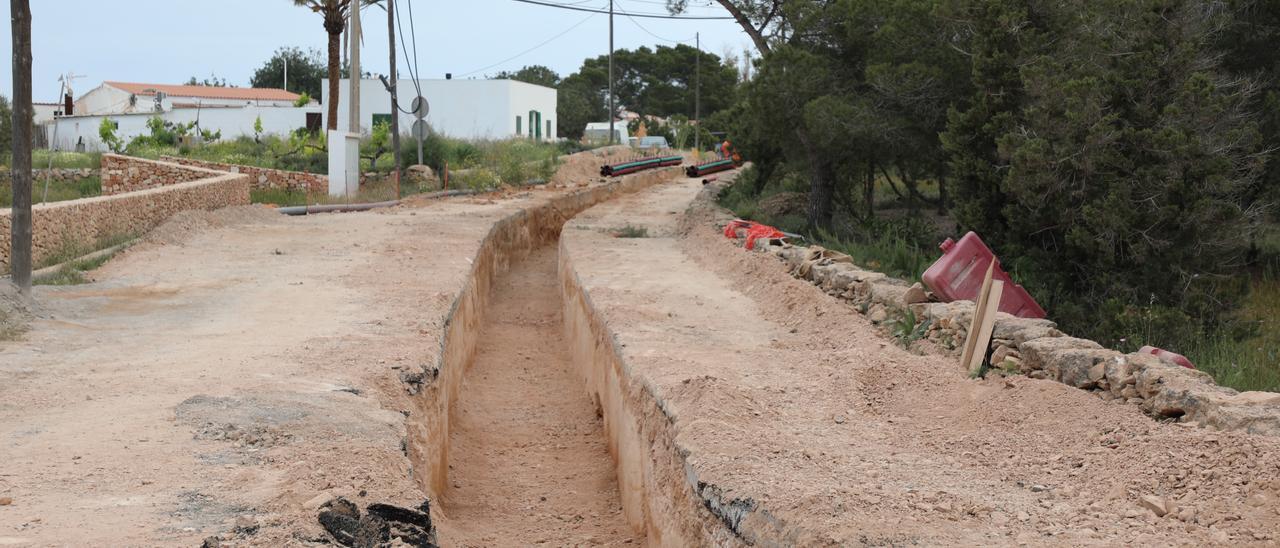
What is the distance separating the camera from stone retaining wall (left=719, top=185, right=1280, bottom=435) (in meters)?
5.37

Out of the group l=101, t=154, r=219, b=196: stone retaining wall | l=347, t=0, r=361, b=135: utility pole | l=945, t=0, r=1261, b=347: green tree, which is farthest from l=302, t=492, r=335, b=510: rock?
l=347, t=0, r=361, b=135: utility pole

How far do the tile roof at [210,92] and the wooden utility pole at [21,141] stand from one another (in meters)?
55.3

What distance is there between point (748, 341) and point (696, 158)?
35676 millimetres

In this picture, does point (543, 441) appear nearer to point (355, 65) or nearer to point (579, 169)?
point (355, 65)

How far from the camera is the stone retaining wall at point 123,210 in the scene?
11.6 metres

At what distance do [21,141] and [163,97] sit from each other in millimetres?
53198

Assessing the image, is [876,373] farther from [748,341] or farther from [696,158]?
[696,158]

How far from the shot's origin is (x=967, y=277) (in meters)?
9.98

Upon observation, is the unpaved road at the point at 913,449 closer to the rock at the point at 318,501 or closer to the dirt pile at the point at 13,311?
the rock at the point at 318,501

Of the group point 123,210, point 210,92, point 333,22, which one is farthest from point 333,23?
point 210,92

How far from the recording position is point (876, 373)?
7.78 metres

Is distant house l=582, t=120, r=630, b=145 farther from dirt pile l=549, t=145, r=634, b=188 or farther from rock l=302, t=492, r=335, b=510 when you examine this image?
rock l=302, t=492, r=335, b=510

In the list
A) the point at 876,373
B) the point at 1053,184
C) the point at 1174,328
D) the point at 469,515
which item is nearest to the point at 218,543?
the point at 469,515

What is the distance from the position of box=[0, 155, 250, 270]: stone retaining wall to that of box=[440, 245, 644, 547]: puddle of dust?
167 inches
